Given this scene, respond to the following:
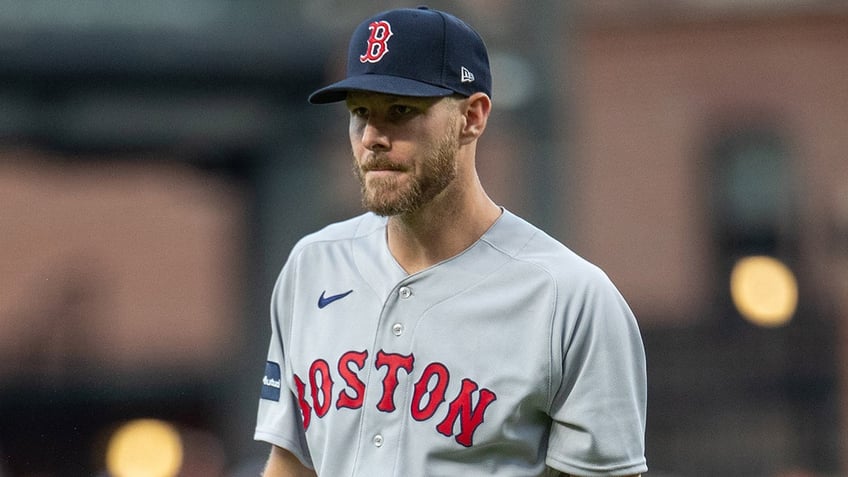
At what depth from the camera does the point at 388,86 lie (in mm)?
3027

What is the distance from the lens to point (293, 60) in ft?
31.2

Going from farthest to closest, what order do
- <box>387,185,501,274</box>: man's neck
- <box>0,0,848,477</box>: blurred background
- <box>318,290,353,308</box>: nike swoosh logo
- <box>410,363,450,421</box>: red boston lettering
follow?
<box>0,0,848,477</box>: blurred background → <box>318,290,353,308</box>: nike swoosh logo → <box>387,185,501,274</box>: man's neck → <box>410,363,450,421</box>: red boston lettering

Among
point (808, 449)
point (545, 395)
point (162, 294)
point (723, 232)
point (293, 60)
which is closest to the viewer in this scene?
point (545, 395)

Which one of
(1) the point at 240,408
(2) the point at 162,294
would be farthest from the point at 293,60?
(2) the point at 162,294

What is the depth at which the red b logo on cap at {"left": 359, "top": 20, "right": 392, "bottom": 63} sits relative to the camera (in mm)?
3109

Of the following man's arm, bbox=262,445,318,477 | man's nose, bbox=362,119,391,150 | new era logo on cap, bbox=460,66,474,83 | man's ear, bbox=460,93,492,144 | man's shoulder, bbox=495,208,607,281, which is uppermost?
new era logo on cap, bbox=460,66,474,83

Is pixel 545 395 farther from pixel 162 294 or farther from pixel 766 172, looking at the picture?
pixel 766 172

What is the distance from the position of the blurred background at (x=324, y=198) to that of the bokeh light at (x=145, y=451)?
0.03 metres

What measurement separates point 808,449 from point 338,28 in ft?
20.8

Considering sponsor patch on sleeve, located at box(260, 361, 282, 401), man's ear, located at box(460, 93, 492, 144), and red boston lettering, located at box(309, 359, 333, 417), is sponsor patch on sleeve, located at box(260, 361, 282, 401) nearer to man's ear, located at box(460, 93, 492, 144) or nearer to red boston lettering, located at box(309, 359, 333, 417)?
red boston lettering, located at box(309, 359, 333, 417)

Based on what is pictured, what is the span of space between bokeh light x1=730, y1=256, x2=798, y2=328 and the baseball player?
10351 mm

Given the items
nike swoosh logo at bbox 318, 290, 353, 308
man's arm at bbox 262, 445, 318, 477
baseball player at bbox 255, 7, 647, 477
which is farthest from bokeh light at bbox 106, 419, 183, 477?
baseball player at bbox 255, 7, 647, 477

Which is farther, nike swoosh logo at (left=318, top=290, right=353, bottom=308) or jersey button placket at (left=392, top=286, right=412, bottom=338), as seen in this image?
nike swoosh logo at (left=318, top=290, right=353, bottom=308)

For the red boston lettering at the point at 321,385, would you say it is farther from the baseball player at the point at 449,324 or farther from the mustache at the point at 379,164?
the mustache at the point at 379,164
